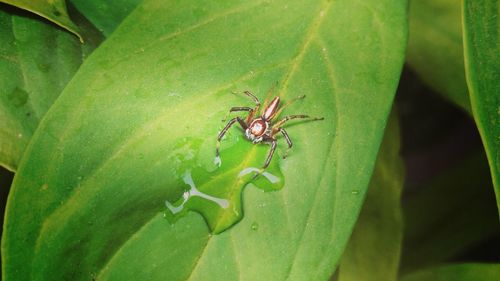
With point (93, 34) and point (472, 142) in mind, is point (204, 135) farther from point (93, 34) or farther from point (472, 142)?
point (472, 142)

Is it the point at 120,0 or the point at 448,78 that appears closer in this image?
the point at 120,0

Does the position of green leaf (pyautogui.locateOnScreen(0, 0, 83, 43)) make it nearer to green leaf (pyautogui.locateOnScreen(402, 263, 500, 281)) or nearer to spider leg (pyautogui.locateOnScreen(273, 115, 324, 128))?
spider leg (pyautogui.locateOnScreen(273, 115, 324, 128))

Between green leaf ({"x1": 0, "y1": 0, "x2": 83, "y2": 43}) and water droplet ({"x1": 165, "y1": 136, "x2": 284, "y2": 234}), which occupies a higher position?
green leaf ({"x1": 0, "y1": 0, "x2": 83, "y2": 43})

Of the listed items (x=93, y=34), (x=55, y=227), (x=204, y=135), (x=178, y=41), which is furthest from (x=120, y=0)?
(x=55, y=227)

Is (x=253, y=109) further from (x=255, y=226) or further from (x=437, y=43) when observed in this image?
(x=437, y=43)

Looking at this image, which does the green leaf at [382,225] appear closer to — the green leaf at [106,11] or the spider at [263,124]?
the spider at [263,124]

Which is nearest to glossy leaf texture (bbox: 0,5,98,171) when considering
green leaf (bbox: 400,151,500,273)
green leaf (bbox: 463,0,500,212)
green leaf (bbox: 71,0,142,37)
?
green leaf (bbox: 71,0,142,37)
